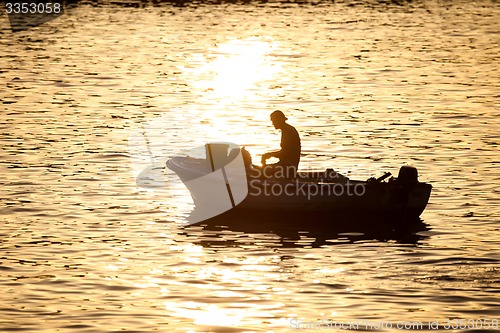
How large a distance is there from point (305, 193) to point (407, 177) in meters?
2.19

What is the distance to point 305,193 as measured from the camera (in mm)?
23500

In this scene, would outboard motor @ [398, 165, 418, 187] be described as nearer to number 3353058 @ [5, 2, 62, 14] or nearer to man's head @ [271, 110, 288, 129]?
man's head @ [271, 110, 288, 129]

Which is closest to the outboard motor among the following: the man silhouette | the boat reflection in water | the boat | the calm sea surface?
the boat

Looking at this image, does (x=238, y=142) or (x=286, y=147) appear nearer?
(x=286, y=147)

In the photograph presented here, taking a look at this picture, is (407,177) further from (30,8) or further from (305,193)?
(30,8)

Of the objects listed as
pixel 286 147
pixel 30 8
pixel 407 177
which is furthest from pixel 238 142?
pixel 30 8

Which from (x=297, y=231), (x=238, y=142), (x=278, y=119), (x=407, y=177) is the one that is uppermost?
(x=278, y=119)

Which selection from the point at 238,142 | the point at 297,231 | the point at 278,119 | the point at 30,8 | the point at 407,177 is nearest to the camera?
the point at 407,177

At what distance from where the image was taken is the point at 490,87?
44.8m

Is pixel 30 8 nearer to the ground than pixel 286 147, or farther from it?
nearer to the ground

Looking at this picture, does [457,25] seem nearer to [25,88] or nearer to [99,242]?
[25,88]

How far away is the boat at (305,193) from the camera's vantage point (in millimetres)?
23531

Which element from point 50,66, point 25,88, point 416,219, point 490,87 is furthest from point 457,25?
point 416,219

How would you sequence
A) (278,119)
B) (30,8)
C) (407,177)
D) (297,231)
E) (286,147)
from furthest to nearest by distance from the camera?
(30,8)
(286,147)
(278,119)
(297,231)
(407,177)
